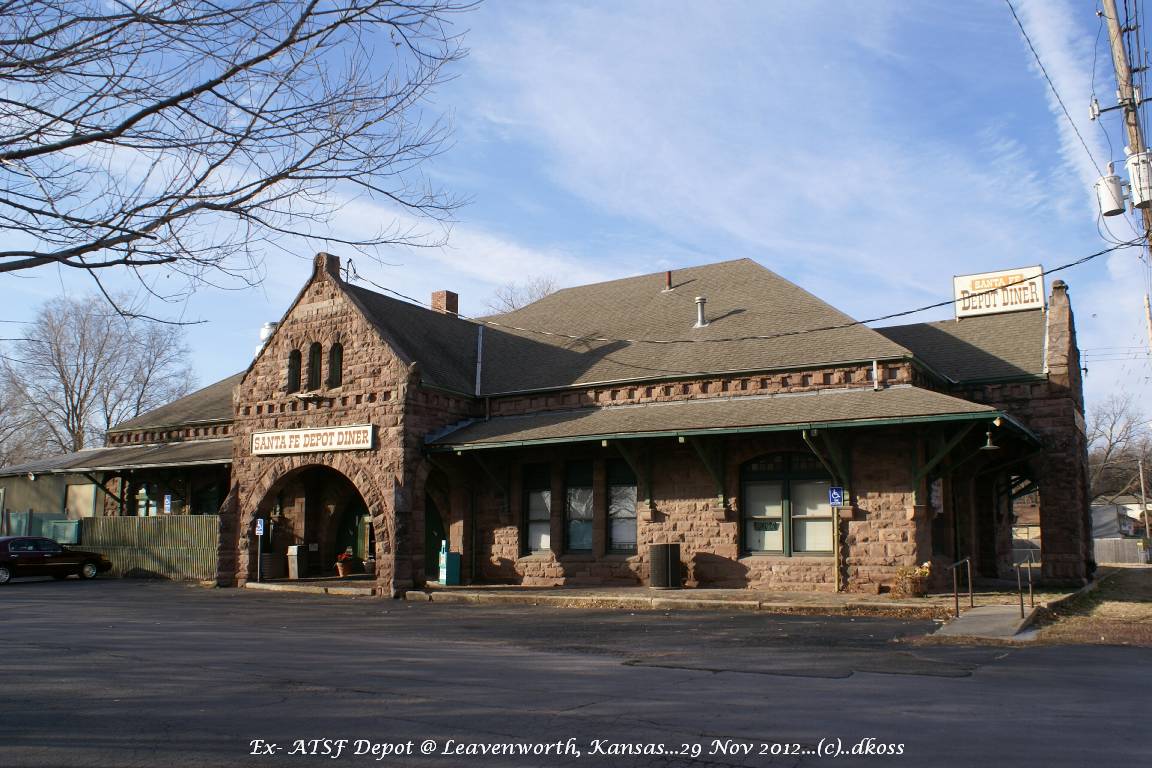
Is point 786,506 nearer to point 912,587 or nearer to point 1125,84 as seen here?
point 912,587

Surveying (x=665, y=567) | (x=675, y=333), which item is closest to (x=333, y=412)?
(x=675, y=333)

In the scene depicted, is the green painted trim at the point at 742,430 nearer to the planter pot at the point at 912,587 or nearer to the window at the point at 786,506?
the window at the point at 786,506

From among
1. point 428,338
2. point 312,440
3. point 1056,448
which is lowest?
point 1056,448

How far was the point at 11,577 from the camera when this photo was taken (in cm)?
2795

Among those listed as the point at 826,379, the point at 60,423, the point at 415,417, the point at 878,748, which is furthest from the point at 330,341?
the point at 60,423

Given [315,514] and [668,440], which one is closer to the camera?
[668,440]

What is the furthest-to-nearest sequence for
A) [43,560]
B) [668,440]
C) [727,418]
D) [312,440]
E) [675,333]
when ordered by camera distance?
1. [43,560]
2. [675,333]
3. [312,440]
4. [668,440]
5. [727,418]

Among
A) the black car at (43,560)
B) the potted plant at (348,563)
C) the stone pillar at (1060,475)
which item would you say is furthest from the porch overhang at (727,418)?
the black car at (43,560)

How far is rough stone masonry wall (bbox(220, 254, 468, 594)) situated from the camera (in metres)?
22.1

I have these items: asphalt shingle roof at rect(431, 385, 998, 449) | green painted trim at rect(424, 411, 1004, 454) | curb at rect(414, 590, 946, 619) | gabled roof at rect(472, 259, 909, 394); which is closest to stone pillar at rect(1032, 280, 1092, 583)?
green painted trim at rect(424, 411, 1004, 454)

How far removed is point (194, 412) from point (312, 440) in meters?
11.3

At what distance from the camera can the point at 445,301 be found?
33.6 meters

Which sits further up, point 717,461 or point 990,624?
point 717,461

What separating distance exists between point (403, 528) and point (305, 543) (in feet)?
20.7
